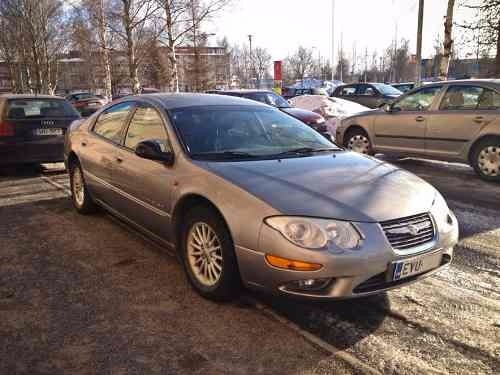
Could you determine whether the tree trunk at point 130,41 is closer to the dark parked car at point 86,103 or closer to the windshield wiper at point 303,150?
the dark parked car at point 86,103

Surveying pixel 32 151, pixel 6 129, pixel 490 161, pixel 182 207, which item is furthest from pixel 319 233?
pixel 6 129

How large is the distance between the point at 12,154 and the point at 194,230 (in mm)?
5926

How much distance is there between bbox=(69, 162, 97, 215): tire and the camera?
213 inches

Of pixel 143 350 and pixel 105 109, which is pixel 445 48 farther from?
pixel 143 350

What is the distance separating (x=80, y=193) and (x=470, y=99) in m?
6.15

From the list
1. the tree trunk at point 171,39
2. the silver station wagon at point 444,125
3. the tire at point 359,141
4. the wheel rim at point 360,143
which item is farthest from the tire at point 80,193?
the tree trunk at point 171,39

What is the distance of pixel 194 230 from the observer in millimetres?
3371

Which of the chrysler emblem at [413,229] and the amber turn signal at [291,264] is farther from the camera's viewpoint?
the chrysler emblem at [413,229]

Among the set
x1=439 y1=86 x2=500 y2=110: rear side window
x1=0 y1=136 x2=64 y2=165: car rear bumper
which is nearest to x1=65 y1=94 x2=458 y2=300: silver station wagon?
x1=0 y1=136 x2=64 y2=165: car rear bumper

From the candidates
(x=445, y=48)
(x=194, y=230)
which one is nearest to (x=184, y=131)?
(x=194, y=230)

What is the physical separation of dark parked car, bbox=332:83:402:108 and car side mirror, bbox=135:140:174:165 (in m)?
14.3

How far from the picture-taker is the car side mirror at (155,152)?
3627mm

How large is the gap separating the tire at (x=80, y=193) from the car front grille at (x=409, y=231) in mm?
3725

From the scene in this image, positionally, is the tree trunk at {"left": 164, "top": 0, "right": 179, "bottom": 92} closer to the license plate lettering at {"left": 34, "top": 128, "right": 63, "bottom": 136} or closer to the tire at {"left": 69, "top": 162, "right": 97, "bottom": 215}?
the license plate lettering at {"left": 34, "top": 128, "right": 63, "bottom": 136}
